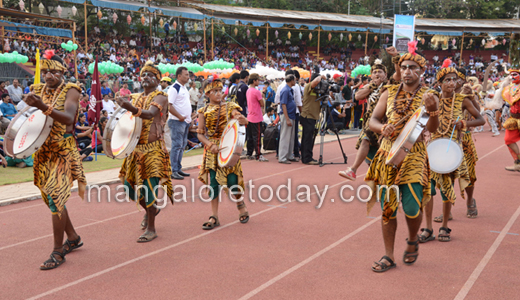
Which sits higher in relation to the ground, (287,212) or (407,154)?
(407,154)

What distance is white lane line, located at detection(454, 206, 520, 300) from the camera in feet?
14.0

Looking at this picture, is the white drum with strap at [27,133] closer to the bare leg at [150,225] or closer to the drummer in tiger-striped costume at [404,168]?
the bare leg at [150,225]

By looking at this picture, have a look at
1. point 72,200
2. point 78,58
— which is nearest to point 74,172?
point 72,200

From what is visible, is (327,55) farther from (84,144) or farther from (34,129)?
(34,129)

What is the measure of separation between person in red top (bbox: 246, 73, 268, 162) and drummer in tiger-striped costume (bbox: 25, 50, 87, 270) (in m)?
6.14

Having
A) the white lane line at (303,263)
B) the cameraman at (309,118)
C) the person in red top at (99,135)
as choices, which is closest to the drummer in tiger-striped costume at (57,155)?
the white lane line at (303,263)

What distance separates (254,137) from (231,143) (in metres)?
5.80

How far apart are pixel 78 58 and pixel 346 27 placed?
25943mm

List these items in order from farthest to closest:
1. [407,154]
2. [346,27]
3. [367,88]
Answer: [346,27] < [367,88] < [407,154]

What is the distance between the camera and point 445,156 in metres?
5.78

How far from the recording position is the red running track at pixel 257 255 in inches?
171

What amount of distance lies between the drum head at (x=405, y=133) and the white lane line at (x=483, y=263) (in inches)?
53.3

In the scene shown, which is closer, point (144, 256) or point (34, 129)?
point (34, 129)

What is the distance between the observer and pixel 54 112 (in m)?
4.70
